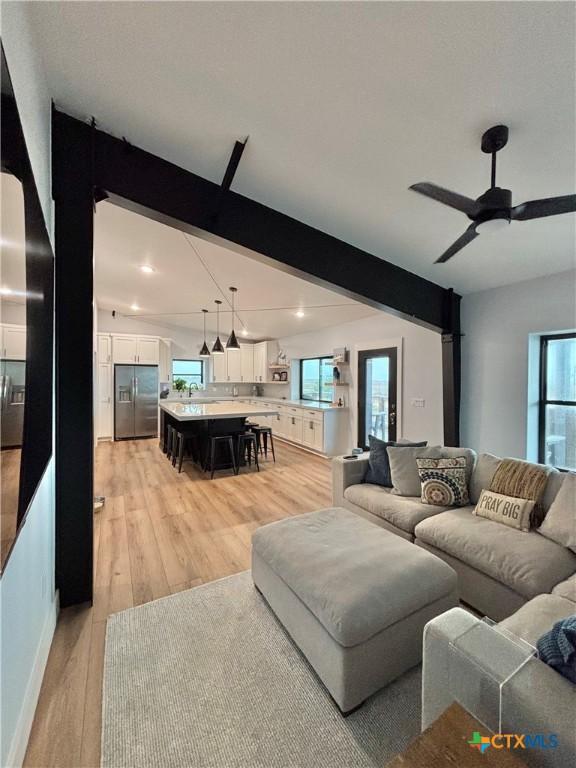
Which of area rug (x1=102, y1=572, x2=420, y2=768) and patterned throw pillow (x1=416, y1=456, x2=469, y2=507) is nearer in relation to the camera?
area rug (x1=102, y1=572, x2=420, y2=768)

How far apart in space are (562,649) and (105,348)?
797 cm

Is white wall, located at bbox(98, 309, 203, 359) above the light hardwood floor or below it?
above

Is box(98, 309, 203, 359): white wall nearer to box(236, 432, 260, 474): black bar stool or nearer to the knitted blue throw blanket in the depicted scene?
box(236, 432, 260, 474): black bar stool

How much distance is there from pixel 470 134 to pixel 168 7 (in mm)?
1556

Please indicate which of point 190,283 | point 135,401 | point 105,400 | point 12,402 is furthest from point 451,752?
point 105,400

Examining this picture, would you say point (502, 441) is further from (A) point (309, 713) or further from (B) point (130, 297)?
(B) point (130, 297)

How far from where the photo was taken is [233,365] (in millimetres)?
8477

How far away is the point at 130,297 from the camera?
599cm

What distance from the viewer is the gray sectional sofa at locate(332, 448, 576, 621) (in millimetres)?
1708

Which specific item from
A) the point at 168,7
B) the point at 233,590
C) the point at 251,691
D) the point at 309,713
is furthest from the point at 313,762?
the point at 168,7

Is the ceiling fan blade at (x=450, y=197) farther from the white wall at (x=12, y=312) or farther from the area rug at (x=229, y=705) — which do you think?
the area rug at (x=229, y=705)

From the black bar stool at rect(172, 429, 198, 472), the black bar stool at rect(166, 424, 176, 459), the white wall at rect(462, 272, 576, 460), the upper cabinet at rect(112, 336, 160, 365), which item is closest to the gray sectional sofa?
the white wall at rect(462, 272, 576, 460)

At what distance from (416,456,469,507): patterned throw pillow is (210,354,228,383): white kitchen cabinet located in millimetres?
6457

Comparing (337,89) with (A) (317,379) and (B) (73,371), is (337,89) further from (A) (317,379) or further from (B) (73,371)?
(A) (317,379)
